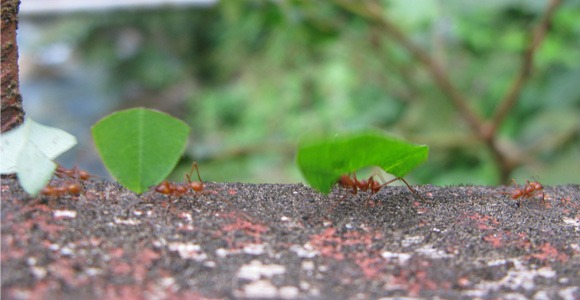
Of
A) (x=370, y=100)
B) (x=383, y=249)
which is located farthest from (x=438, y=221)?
(x=370, y=100)

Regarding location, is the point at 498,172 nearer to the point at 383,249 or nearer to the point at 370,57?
the point at 370,57

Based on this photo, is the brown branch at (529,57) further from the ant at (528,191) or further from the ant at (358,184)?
the ant at (358,184)

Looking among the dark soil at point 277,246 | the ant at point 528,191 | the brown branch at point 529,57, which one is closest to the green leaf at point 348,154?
the dark soil at point 277,246

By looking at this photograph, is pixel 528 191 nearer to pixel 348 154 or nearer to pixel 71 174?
pixel 348 154

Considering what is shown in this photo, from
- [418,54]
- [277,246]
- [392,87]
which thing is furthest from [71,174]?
[392,87]

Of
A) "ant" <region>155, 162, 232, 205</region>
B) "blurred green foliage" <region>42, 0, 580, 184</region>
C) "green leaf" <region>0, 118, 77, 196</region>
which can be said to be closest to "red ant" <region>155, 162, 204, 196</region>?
"ant" <region>155, 162, 232, 205</region>

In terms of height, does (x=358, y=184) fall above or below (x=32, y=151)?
above

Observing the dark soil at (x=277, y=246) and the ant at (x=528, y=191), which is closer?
the dark soil at (x=277, y=246)
